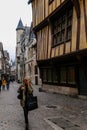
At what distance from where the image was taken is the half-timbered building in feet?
55.5

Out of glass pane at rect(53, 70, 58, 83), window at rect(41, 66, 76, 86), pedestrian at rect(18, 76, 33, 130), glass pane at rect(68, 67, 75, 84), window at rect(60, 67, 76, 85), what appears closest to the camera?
pedestrian at rect(18, 76, 33, 130)

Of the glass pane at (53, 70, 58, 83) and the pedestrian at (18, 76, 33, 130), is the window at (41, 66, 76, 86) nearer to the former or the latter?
the glass pane at (53, 70, 58, 83)

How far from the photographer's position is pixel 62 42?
2005 centimetres

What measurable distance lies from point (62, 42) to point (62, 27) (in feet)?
4.26

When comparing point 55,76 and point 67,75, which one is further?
point 55,76

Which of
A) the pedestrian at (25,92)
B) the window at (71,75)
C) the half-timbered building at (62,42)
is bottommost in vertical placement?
the pedestrian at (25,92)

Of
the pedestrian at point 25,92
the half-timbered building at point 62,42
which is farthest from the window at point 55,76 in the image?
the pedestrian at point 25,92

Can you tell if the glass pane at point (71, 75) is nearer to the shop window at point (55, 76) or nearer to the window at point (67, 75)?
the window at point (67, 75)

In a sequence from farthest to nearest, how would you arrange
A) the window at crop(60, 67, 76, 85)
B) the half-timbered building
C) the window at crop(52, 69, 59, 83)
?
the window at crop(52, 69, 59, 83), the window at crop(60, 67, 76, 85), the half-timbered building

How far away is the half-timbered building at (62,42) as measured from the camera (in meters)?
16.9

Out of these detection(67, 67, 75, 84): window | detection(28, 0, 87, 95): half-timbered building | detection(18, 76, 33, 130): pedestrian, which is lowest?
detection(18, 76, 33, 130): pedestrian

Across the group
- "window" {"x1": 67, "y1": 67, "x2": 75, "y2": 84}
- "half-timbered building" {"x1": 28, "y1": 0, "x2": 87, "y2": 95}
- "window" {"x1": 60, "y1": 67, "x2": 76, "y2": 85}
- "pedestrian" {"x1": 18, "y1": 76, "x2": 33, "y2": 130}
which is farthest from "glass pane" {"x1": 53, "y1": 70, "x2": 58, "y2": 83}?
"pedestrian" {"x1": 18, "y1": 76, "x2": 33, "y2": 130}

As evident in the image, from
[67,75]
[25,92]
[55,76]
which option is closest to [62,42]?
[67,75]

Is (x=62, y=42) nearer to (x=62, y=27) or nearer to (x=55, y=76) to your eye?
(x=62, y=27)
